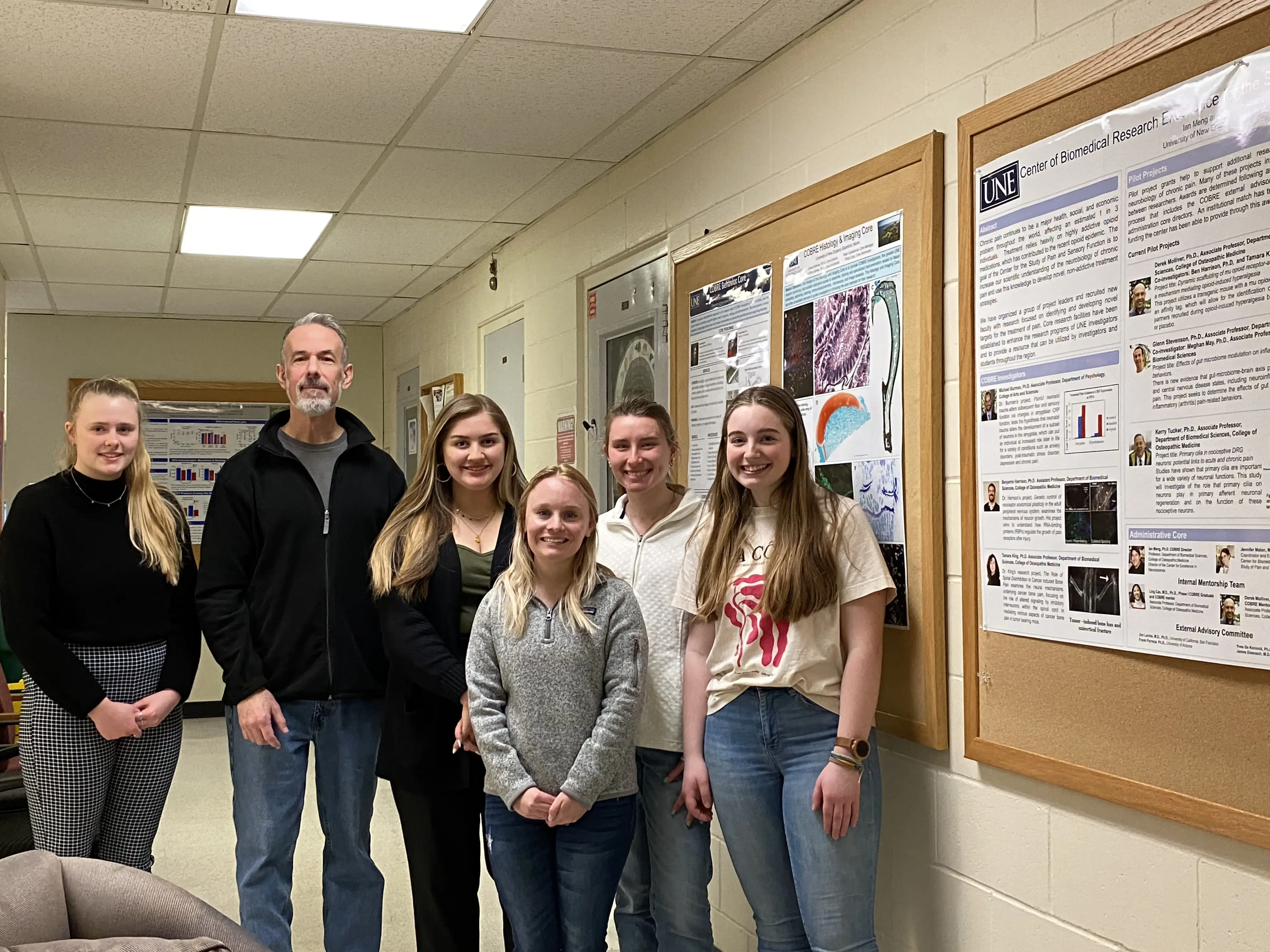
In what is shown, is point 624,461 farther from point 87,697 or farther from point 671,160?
point 671,160

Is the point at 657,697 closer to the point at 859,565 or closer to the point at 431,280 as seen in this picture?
the point at 859,565

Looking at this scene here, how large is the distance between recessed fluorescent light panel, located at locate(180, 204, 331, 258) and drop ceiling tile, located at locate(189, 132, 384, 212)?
0.13 m

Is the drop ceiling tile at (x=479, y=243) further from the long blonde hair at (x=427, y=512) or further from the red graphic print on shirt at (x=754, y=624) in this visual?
the red graphic print on shirt at (x=754, y=624)

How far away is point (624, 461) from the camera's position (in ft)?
8.14

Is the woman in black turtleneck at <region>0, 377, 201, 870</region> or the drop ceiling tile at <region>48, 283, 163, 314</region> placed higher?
the drop ceiling tile at <region>48, 283, 163, 314</region>

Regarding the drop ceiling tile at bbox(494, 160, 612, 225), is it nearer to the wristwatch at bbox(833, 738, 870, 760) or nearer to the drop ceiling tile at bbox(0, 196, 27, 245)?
the drop ceiling tile at bbox(0, 196, 27, 245)

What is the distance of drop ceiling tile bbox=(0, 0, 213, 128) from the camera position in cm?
273

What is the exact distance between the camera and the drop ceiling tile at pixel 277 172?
12.4ft

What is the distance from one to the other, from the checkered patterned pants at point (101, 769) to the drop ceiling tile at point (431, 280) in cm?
337

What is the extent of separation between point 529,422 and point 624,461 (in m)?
2.59

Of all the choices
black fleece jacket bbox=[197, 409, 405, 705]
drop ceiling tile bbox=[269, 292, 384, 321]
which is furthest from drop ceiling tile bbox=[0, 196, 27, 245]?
black fleece jacket bbox=[197, 409, 405, 705]

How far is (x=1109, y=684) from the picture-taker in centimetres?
193

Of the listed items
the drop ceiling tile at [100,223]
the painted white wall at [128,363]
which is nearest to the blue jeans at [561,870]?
the drop ceiling tile at [100,223]

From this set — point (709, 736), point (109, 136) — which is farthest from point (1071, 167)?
point (109, 136)
